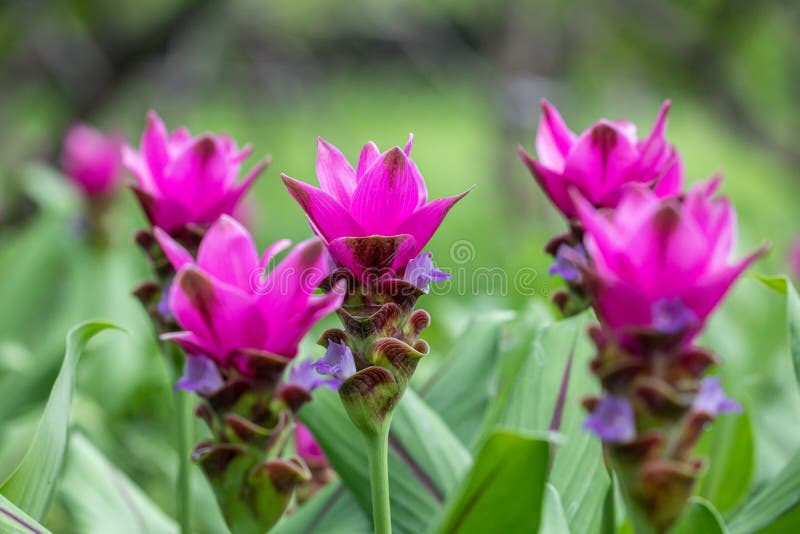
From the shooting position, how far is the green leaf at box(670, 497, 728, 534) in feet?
3.08

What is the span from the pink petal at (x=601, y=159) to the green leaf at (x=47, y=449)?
0.56 metres

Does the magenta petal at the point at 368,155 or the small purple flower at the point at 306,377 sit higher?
the magenta petal at the point at 368,155

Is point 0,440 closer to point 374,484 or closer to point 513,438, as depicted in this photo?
point 374,484

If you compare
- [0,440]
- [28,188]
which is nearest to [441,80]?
[28,188]

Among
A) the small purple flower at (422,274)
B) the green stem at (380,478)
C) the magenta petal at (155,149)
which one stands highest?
the magenta petal at (155,149)

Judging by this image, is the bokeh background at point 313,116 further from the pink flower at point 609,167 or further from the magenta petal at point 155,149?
the magenta petal at point 155,149

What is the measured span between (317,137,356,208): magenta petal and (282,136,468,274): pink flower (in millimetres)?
16

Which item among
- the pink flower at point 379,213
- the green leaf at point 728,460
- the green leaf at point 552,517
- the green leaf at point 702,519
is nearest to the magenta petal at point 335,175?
the pink flower at point 379,213

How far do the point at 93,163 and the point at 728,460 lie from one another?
2060 mm

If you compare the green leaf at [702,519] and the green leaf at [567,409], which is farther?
the green leaf at [567,409]

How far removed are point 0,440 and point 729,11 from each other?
160 inches

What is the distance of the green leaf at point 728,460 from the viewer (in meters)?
1.35

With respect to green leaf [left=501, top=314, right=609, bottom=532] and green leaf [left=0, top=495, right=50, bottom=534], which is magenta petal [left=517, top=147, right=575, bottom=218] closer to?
green leaf [left=501, top=314, right=609, bottom=532]

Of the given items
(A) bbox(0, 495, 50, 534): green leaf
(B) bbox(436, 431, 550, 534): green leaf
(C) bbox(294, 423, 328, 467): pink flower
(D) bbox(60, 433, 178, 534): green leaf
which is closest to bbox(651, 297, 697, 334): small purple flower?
(B) bbox(436, 431, 550, 534): green leaf
